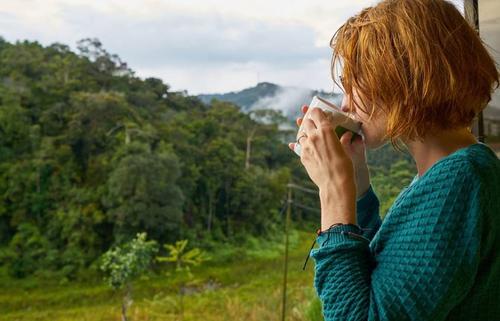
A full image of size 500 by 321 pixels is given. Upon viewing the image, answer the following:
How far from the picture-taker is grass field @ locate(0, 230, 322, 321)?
2576 mm

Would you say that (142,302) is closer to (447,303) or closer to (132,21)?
(132,21)

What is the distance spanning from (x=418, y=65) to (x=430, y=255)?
14 cm

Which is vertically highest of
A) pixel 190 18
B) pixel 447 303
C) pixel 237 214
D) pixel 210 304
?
pixel 190 18

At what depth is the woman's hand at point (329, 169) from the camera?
46 cm

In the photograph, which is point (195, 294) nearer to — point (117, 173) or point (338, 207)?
point (117, 173)

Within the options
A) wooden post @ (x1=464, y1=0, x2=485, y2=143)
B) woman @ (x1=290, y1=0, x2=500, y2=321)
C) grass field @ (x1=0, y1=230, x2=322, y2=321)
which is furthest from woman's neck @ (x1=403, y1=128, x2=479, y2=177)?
grass field @ (x1=0, y1=230, x2=322, y2=321)

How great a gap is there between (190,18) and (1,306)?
5.17ft

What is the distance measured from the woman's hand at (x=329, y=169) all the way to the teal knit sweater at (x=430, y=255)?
2cm

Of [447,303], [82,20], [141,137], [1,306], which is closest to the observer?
[447,303]

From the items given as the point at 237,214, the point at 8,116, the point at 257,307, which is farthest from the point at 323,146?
the point at 237,214

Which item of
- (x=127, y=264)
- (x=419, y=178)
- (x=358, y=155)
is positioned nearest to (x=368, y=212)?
(x=358, y=155)

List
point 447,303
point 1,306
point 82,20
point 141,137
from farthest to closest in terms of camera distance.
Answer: point 141,137 < point 82,20 < point 1,306 < point 447,303

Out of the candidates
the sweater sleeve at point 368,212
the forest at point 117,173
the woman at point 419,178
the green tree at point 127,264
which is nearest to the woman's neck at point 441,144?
the woman at point 419,178

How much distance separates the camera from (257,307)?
2688 millimetres
